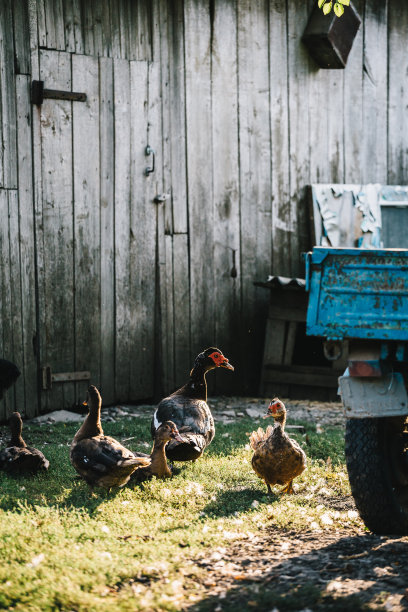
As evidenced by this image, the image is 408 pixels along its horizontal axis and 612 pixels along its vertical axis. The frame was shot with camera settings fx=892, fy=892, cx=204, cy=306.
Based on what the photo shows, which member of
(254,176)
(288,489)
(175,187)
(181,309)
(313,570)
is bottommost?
(288,489)

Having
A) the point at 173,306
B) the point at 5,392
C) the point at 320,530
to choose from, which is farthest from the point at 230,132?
the point at 320,530

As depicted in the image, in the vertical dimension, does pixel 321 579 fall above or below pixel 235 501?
above

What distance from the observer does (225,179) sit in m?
10.9

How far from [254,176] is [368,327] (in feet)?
22.0

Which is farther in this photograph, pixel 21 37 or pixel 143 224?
pixel 143 224

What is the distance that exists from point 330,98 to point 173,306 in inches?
141

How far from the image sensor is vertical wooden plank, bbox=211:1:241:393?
426 inches

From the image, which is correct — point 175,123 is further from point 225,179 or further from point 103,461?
point 103,461

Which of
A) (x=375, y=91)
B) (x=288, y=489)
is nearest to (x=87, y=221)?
(x=288, y=489)

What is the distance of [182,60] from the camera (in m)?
10.5

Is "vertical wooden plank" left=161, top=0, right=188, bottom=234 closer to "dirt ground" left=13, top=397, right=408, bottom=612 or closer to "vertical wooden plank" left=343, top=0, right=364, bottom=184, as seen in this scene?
"vertical wooden plank" left=343, top=0, right=364, bottom=184

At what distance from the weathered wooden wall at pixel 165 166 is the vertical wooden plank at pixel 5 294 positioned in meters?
0.02

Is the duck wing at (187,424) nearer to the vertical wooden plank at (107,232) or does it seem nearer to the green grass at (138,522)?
the green grass at (138,522)

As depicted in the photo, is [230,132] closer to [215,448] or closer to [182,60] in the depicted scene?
[182,60]
